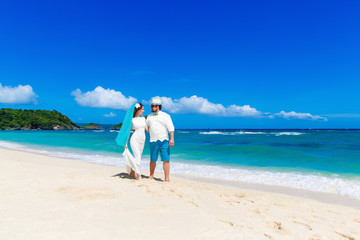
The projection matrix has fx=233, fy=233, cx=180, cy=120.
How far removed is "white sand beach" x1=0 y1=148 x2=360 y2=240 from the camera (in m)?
2.80

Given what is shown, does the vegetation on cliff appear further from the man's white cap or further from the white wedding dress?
the man's white cap

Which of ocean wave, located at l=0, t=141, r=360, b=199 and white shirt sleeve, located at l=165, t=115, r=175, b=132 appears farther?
ocean wave, located at l=0, t=141, r=360, b=199

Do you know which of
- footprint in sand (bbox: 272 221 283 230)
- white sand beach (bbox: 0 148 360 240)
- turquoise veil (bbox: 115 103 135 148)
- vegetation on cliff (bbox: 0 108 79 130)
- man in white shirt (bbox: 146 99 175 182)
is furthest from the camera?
vegetation on cliff (bbox: 0 108 79 130)

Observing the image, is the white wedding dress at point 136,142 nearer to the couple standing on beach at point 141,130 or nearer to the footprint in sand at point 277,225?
the couple standing on beach at point 141,130

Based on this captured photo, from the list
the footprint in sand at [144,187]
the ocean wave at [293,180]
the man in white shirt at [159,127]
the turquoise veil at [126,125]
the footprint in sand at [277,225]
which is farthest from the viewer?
the ocean wave at [293,180]

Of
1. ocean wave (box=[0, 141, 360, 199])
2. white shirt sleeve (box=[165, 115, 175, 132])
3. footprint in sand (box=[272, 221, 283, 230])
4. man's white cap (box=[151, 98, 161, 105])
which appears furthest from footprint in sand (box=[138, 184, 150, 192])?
ocean wave (box=[0, 141, 360, 199])

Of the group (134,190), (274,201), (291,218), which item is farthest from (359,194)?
(134,190)

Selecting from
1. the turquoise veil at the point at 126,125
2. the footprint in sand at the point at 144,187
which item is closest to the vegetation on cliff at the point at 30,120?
the turquoise veil at the point at 126,125

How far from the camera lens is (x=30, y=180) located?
4.98 meters

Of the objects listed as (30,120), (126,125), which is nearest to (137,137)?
(126,125)

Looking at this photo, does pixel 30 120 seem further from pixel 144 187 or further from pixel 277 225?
pixel 277 225

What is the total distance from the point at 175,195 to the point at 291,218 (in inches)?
81.4

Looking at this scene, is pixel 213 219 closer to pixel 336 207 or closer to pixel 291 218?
pixel 291 218

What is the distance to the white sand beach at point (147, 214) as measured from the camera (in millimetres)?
2803
